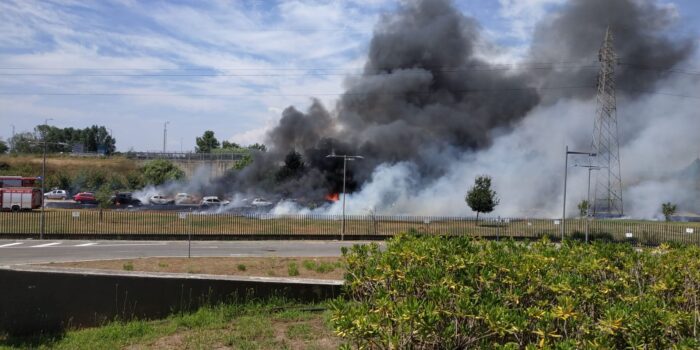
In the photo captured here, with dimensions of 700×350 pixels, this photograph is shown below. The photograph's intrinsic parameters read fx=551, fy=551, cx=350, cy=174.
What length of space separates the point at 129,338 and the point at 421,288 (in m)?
3.83

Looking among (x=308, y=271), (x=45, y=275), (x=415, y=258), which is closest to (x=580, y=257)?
(x=415, y=258)

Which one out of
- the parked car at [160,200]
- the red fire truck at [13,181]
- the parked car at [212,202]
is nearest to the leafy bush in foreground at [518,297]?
the parked car at [212,202]

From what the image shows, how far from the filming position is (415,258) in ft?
17.8

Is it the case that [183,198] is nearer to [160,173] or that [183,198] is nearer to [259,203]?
[259,203]

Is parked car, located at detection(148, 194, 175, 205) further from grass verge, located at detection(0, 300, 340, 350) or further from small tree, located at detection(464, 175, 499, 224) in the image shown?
grass verge, located at detection(0, 300, 340, 350)

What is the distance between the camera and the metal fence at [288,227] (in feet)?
99.6

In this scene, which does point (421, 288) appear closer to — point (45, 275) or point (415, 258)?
point (415, 258)

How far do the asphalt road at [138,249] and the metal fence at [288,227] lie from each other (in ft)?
6.83

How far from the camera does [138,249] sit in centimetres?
2433

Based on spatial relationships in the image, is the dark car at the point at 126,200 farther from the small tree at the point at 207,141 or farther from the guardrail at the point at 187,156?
the small tree at the point at 207,141

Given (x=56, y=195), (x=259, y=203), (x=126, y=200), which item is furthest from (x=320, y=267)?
(x=56, y=195)

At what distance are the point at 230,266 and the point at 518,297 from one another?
13504mm

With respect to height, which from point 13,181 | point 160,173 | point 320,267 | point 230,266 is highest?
point 160,173

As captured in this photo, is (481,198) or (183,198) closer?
(481,198)
